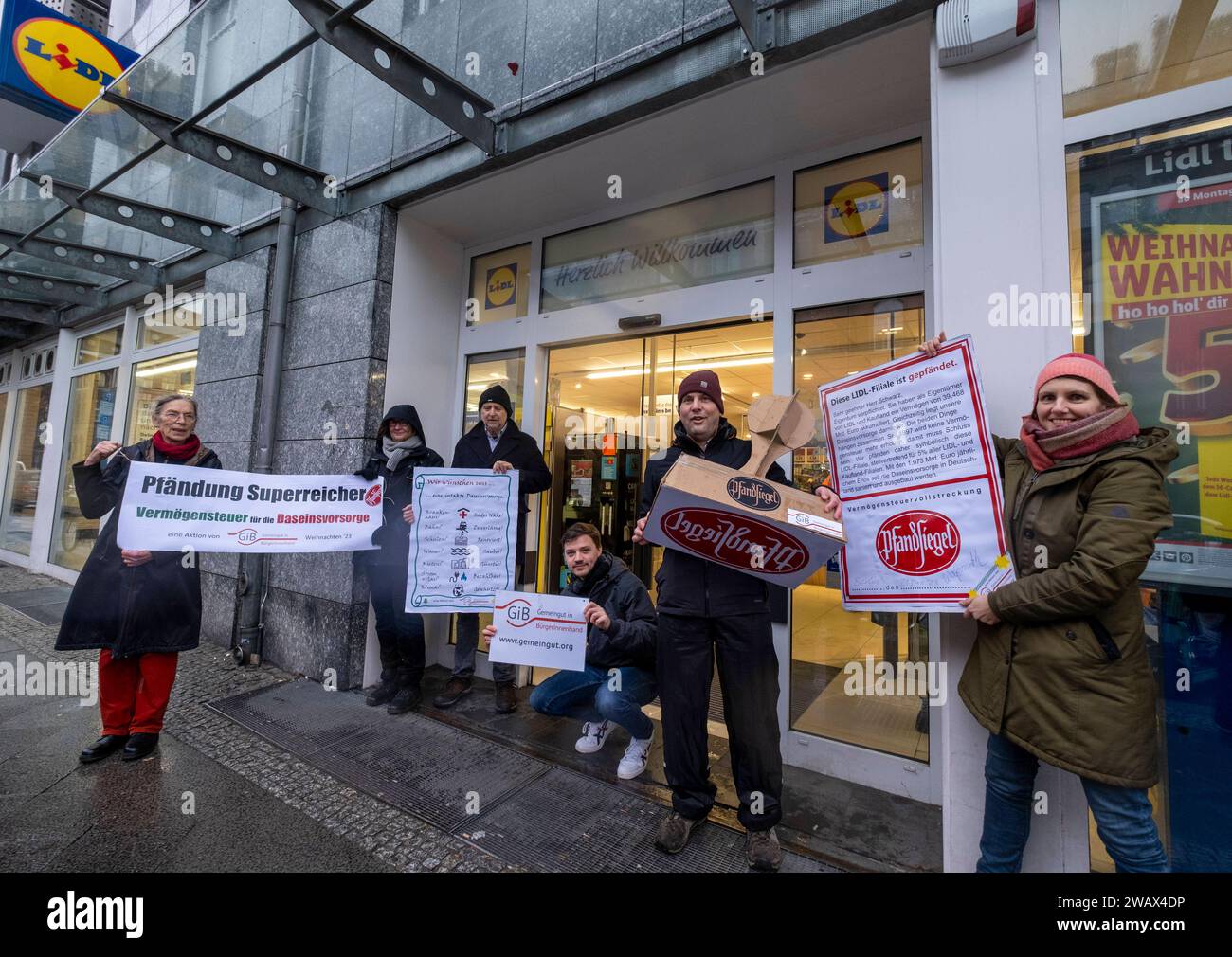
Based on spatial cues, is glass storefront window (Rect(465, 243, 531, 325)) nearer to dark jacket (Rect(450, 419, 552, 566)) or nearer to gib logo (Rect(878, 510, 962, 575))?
dark jacket (Rect(450, 419, 552, 566))

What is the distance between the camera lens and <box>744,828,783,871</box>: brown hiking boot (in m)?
2.25

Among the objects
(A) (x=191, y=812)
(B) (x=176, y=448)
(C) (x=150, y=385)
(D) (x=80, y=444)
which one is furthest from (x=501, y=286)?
A: (D) (x=80, y=444)

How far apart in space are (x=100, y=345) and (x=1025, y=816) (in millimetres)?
11854

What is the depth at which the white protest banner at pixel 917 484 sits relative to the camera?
1.92 meters

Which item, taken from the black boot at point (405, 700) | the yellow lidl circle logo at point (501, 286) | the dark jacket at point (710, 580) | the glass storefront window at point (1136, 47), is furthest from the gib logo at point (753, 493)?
the yellow lidl circle logo at point (501, 286)

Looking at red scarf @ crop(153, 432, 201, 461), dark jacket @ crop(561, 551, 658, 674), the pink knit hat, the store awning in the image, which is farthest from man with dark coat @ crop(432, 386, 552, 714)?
the pink knit hat

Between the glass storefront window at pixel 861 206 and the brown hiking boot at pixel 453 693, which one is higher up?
the glass storefront window at pixel 861 206

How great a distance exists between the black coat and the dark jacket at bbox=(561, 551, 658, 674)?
7.53 feet

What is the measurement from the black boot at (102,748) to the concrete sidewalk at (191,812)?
55 millimetres

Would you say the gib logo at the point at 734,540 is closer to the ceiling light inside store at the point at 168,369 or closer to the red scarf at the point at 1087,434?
the red scarf at the point at 1087,434

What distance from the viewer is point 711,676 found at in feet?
7.71

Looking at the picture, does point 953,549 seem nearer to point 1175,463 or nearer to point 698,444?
point 1175,463

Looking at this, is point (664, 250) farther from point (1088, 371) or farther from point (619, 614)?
point (1088, 371)
